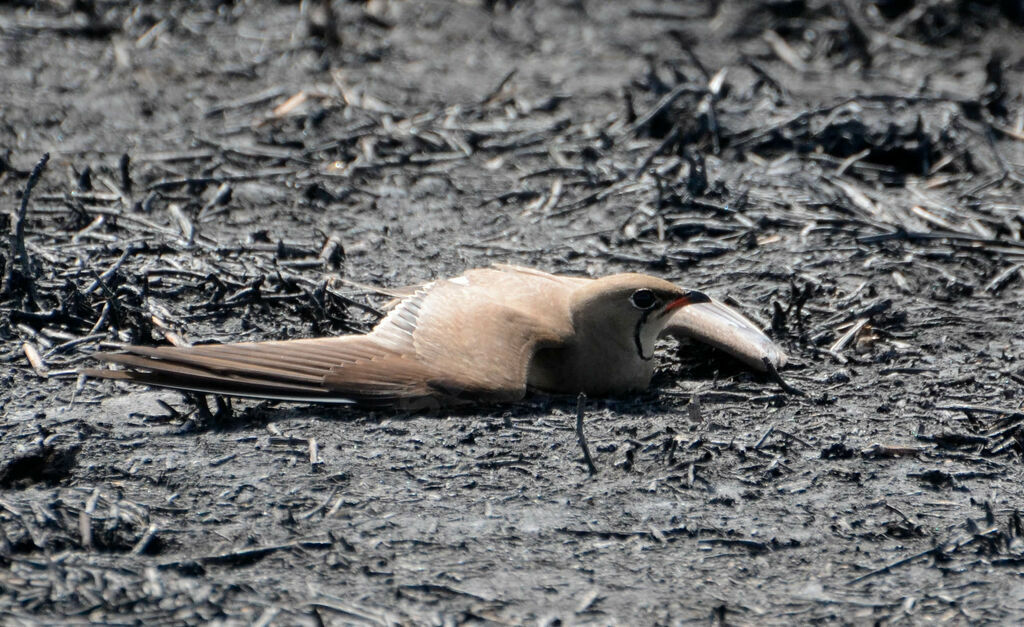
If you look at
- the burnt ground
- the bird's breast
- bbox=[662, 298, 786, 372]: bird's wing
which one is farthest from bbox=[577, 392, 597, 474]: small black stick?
bbox=[662, 298, 786, 372]: bird's wing

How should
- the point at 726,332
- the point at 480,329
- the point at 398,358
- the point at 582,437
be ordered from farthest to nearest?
the point at 726,332
the point at 480,329
the point at 398,358
the point at 582,437

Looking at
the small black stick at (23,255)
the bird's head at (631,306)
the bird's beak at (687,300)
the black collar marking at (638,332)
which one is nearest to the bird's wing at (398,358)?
the bird's head at (631,306)

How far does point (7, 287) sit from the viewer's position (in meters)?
5.39

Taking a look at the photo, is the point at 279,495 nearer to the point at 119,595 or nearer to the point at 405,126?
the point at 119,595

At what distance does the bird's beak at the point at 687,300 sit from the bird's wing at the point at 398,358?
397 mm

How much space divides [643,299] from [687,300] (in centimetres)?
17

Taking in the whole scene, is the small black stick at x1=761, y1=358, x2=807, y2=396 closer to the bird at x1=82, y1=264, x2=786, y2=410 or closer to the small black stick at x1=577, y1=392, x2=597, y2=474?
the bird at x1=82, y1=264, x2=786, y2=410

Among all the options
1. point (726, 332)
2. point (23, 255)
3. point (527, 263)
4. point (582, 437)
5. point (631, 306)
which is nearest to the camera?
point (582, 437)

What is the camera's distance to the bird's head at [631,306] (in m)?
4.96

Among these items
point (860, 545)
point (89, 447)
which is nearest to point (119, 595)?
point (89, 447)

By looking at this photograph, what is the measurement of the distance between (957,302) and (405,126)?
359 cm

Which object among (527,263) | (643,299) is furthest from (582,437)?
(527,263)

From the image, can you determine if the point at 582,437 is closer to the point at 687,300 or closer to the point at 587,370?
the point at 587,370

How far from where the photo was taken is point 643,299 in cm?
499
